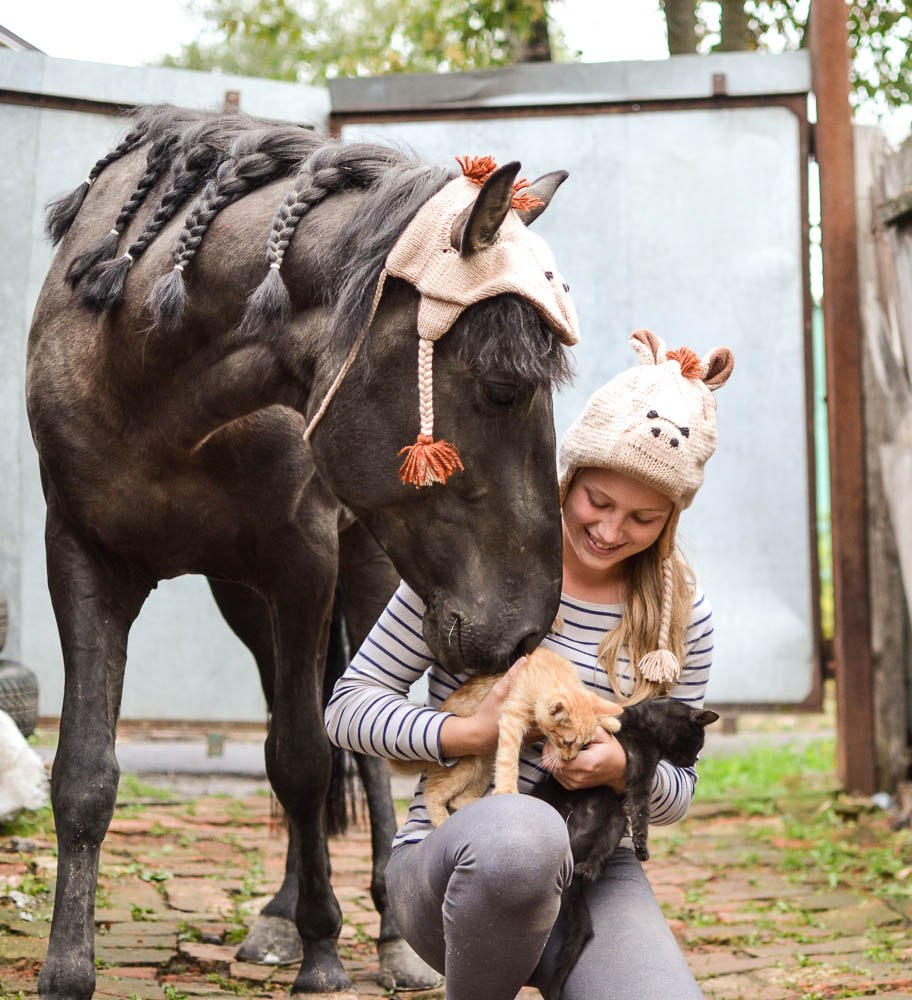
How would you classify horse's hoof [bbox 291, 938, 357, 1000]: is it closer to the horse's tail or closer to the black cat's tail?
the horse's tail

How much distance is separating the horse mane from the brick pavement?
171 centimetres

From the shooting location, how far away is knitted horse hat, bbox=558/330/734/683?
8.22ft

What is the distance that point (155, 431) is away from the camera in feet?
10.1

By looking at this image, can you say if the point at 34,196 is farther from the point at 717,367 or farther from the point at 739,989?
the point at 739,989

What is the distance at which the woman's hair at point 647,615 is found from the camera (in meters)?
2.65

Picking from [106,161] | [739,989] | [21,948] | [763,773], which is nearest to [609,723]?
[739,989]

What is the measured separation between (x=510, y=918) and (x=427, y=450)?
84 cm

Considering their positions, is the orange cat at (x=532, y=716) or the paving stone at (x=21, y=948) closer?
the orange cat at (x=532, y=716)

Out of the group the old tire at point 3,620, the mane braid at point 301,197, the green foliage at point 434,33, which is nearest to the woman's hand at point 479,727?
the mane braid at point 301,197

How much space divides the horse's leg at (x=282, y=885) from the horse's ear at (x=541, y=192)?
154 centimetres

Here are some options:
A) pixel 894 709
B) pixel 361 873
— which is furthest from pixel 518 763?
pixel 894 709

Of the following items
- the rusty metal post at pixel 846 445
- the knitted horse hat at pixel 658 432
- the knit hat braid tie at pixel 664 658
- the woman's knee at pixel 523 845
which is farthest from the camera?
the rusty metal post at pixel 846 445

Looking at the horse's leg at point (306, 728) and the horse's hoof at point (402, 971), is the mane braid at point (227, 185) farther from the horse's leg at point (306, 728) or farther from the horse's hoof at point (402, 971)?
the horse's hoof at point (402, 971)

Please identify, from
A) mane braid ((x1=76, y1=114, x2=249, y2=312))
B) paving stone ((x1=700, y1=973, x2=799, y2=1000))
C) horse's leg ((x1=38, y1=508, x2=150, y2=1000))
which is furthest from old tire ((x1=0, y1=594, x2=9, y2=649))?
paving stone ((x1=700, y1=973, x2=799, y2=1000))
